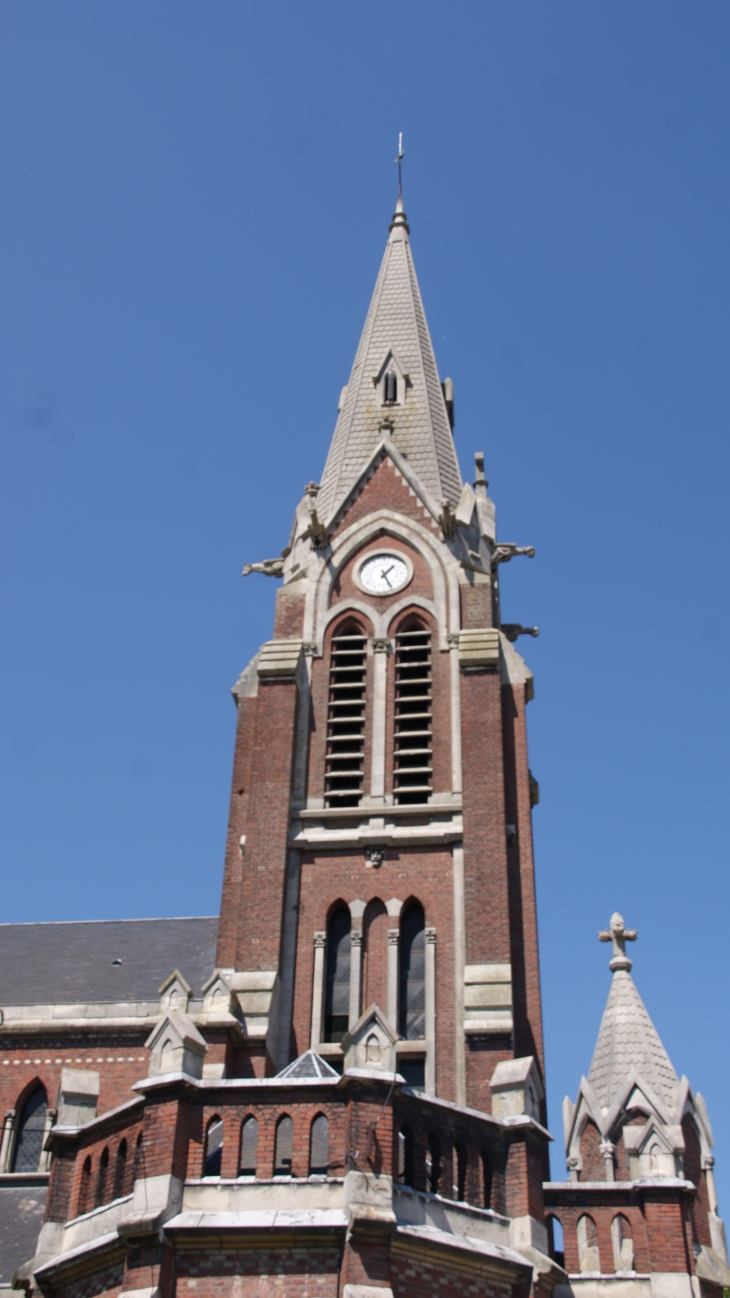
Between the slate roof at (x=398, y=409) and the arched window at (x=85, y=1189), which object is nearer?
the arched window at (x=85, y=1189)

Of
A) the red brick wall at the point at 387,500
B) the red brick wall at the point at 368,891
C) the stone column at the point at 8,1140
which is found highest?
the red brick wall at the point at 387,500

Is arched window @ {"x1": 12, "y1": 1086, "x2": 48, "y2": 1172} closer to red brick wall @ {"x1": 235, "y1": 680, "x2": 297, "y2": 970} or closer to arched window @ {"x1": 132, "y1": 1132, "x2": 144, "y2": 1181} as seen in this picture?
red brick wall @ {"x1": 235, "y1": 680, "x2": 297, "y2": 970}

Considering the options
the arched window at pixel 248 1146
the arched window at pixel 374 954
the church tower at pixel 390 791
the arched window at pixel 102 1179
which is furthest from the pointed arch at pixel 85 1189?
the arched window at pixel 374 954

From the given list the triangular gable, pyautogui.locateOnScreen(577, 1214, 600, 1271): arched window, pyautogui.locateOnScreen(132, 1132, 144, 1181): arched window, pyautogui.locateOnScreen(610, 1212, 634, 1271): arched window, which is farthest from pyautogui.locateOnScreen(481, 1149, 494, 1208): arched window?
the triangular gable

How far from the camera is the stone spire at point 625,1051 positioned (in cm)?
2353

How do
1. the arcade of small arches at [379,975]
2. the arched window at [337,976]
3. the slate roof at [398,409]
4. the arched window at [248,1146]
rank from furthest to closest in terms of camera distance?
the slate roof at [398,409] → the arched window at [337,976] → the arcade of small arches at [379,975] → the arched window at [248,1146]

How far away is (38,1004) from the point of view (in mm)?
28578

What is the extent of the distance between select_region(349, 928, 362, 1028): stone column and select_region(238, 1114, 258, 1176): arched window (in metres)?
6.47

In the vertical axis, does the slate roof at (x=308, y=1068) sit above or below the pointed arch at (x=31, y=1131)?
below

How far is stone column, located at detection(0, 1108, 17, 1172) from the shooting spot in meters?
26.3

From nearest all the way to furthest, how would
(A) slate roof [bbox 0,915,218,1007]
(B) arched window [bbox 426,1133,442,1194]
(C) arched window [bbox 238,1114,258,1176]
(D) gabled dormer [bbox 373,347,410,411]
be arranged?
(C) arched window [bbox 238,1114,258,1176] → (B) arched window [bbox 426,1133,442,1194] → (A) slate roof [bbox 0,915,218,1007] → (D) gabled dormer [bbox 373,347,410,411]

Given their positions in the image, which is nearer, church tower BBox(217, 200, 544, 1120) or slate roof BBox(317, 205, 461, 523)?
church tower BBox(217, 200, 544, 1120)

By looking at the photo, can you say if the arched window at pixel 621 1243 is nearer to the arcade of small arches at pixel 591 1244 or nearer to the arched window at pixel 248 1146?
the arcade of small arches at pixel 591 1244

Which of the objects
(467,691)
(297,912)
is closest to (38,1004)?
(297,912)
